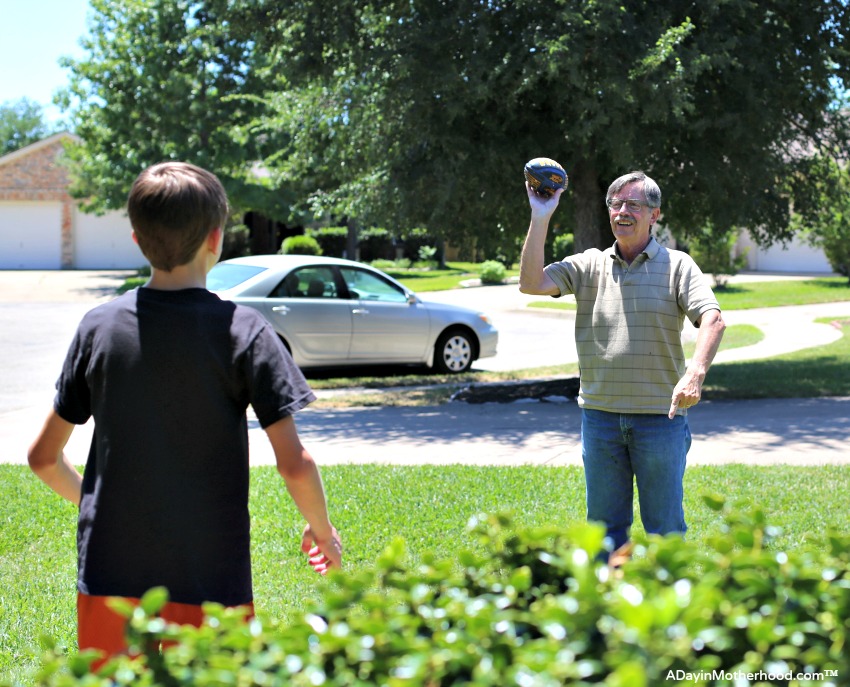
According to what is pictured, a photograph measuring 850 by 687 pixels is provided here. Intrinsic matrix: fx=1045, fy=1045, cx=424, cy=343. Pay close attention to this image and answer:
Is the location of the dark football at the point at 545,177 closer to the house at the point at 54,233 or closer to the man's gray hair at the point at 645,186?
the man's gray hair at the point at 645,186

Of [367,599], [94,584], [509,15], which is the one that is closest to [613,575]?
[367,599]

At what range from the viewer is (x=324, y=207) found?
13.5 metres

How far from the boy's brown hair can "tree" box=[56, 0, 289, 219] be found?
28.7 metres

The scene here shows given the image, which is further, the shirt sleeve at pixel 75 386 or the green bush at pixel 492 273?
the green bush at pixel 492 273

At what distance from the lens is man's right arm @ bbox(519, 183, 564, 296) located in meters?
4.34

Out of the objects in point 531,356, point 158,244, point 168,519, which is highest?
point 158,244

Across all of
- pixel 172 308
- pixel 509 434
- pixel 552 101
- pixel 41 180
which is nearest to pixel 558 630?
pixel 172 308

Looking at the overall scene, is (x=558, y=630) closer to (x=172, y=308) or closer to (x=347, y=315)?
(x=172, y=308)

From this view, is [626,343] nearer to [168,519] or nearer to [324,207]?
[168,519]

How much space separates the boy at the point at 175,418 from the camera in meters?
2.52

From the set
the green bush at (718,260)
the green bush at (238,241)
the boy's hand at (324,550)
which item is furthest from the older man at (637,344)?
the green bush at (238,241)

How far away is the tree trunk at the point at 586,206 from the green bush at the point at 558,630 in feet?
32.4

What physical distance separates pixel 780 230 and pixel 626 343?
8.83m

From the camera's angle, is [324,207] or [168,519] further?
[324,207]
